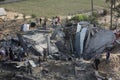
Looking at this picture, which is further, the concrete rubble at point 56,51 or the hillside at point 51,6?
the hillside at point 51,6

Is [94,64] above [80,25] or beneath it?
beneath

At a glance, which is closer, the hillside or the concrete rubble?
the concrete rubble

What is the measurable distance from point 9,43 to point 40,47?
2.24m

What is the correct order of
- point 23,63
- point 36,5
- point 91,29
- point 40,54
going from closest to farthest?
point 23,63, point 40,54, point 91,29, point 36,5

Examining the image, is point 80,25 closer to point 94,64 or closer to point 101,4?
point 94,64

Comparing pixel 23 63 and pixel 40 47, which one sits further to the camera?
pixel 40 47

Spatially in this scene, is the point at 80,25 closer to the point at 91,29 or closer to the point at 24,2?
the point at 91,29

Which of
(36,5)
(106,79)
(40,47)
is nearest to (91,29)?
(40,47)

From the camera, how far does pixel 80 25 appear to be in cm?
2278

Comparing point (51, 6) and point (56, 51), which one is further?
point (51, 6)

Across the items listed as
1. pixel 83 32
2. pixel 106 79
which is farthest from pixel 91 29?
pixel 106 79

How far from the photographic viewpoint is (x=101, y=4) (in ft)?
146

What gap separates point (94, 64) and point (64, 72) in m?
1.80

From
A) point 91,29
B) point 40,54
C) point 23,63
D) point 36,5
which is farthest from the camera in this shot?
point 36,5
